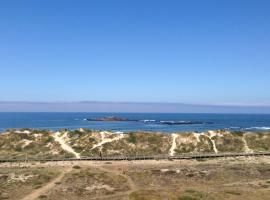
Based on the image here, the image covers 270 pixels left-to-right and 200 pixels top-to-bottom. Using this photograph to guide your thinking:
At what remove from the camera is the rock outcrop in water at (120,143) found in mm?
97062

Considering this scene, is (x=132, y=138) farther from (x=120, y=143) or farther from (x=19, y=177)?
(x=19, y=177)

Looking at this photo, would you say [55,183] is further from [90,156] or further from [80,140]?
[80,140]

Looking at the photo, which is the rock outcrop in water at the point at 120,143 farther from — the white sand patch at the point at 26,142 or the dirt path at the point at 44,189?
the dirt path at the point at 44,189

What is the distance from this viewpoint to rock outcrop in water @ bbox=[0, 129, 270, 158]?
318ft

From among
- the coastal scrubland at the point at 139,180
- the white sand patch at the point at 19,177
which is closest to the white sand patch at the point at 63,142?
the coastal scrubland at the point at 139,180

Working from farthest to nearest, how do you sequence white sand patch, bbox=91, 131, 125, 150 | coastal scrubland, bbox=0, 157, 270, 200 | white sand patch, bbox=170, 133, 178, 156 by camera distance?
white sand patch, bbox=91, 131, 125, 150
white sand patch, bbox=170, 133, 178, 156
coastal scrubland, bbox=0, 157, 270, 200

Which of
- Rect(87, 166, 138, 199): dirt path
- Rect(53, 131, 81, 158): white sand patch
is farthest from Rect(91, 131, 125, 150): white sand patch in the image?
Rect(87, 166, 138, 199): dirt path

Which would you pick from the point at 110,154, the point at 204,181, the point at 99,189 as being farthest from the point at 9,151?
the point at 204,181

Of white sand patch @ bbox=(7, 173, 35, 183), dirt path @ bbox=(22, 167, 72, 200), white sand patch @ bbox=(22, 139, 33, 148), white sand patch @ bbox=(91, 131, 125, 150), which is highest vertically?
white sand patch @ bbox=(91, 131, 125, 150)

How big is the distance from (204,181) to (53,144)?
49182mm

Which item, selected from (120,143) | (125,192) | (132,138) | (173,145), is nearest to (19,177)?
(125,192)

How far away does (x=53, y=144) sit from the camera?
10144 centimetres

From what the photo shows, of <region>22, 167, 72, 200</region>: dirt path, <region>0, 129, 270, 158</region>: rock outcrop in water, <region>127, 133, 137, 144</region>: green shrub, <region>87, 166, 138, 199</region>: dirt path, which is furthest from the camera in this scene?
<region>127, 133, 137, 144</region>: green shrub

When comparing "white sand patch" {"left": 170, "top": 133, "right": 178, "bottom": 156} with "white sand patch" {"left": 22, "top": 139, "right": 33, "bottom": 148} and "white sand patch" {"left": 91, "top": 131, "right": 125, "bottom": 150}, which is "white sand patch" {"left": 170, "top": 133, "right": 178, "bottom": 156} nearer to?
"white sand patch" {"left": 91, "top": 131, "right": 125, "bottom": 150}
